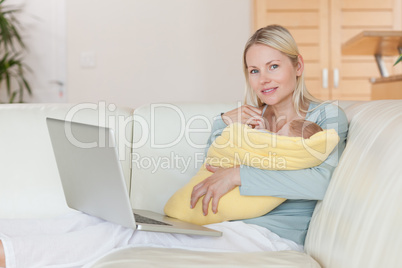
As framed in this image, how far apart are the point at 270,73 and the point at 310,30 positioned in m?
2.65

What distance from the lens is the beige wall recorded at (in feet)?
13.9

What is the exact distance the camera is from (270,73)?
168 centimetres

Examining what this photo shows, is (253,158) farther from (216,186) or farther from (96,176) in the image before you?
(96,176)

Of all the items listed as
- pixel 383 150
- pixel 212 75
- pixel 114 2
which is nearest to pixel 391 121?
pixel 383 150

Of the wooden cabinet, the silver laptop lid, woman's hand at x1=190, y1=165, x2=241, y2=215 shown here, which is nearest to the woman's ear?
woman's hand at x1=190, y1=165, x2=241, y2=215

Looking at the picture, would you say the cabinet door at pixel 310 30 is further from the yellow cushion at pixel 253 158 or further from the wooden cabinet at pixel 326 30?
the yellow cushion at pixel 253 158

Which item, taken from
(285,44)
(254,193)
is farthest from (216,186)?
(285,44)

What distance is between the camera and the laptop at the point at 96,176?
49.8 inches

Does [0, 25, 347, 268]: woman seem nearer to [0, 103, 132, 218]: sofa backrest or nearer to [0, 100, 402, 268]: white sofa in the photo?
[0, 100, 402, 268]: white sofa

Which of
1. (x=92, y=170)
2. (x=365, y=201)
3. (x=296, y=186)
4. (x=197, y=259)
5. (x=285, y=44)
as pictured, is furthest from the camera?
(x=285, y=44)

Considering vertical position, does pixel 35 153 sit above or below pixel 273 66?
below

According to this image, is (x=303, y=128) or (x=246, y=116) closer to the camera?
(x=303, y=128)

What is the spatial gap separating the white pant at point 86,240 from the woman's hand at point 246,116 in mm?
376

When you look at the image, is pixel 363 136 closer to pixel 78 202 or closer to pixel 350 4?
pixel 78 202
